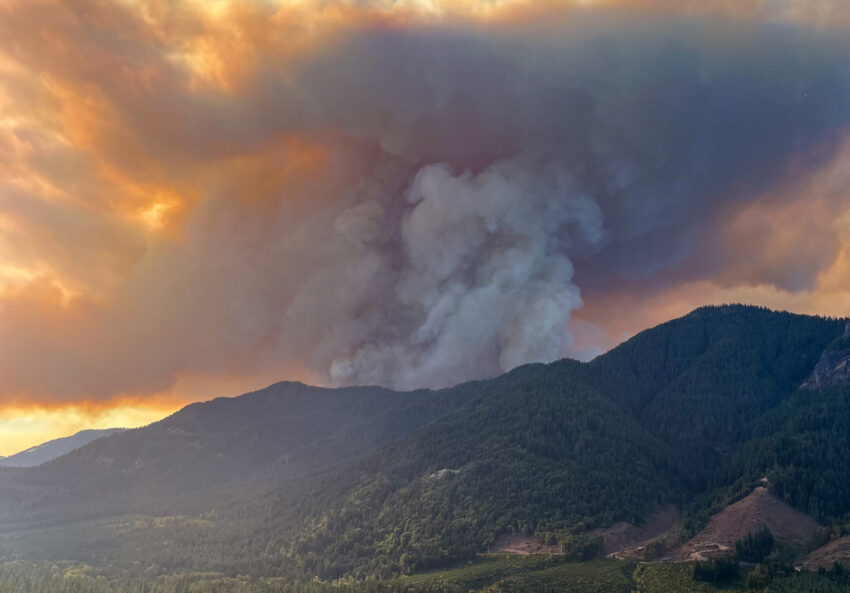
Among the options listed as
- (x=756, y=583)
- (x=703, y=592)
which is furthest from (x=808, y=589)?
(x=703, y=592)

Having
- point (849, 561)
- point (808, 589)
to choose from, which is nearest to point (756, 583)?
point (808, 589)

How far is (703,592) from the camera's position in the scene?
199250 millimetres

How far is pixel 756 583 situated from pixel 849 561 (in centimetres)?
3044

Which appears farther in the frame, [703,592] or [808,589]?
[703,592]

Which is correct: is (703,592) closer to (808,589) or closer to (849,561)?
(808,589)

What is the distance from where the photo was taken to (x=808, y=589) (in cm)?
18425

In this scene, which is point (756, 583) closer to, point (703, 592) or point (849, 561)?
point (703, 592)

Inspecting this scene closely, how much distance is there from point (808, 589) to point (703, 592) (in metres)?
29.6

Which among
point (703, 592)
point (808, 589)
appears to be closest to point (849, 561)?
point (808, 589)

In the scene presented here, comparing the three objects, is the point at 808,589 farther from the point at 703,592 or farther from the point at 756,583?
the point at 703,592

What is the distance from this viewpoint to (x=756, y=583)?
194625 mm

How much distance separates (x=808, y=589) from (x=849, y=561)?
2333 centimetres

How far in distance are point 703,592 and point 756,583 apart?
52.3 feet
